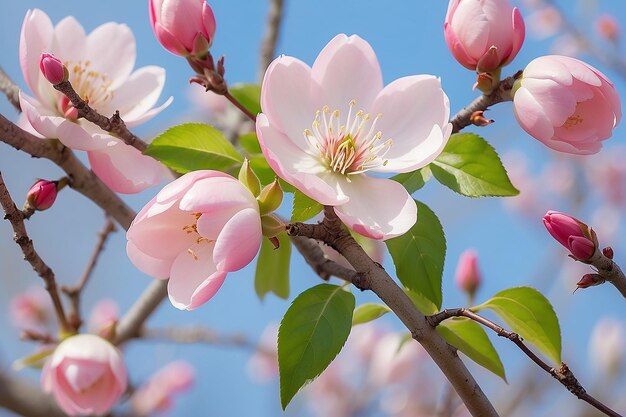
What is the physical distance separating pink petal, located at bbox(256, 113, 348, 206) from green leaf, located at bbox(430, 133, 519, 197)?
0.17 m

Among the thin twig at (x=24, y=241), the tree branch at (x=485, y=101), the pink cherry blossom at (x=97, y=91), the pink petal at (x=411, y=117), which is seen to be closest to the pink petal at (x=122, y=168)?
the pink cherry blossom at (x=97, y=91)

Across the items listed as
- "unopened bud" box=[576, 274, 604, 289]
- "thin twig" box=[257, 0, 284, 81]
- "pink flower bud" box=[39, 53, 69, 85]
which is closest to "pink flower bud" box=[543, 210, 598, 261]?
"unopened bud" box=[576, 274, 604, 289]

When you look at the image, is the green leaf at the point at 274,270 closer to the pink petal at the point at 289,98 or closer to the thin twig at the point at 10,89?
the pink petal at the point at 289,98

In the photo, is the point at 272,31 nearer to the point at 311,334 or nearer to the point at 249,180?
the point at 249,180

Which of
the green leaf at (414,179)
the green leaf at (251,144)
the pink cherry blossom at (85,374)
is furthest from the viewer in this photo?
the pink cherry blossom at (85,374)

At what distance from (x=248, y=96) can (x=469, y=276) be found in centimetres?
58

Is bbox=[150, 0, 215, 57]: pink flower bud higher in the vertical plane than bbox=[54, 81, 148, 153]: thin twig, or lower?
higher

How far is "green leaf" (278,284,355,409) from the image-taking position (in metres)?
0.88

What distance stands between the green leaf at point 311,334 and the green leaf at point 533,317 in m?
0.23

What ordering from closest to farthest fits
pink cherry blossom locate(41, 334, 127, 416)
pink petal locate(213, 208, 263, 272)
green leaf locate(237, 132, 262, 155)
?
pink petal locate(213, 208, 263, 272) → green leaf locate(237, 132, 262, 155) → pink cherry blossom locate(41, 334, 127, 416)

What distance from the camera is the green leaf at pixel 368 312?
1.13m

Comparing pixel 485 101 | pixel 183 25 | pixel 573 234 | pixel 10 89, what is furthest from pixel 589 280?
pixel 10 89

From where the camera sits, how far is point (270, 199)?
0.90 m

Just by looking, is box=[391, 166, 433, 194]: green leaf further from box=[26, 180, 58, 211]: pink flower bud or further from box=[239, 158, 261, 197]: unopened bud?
box=[26, 180, 58, 211]: pink flower bud
